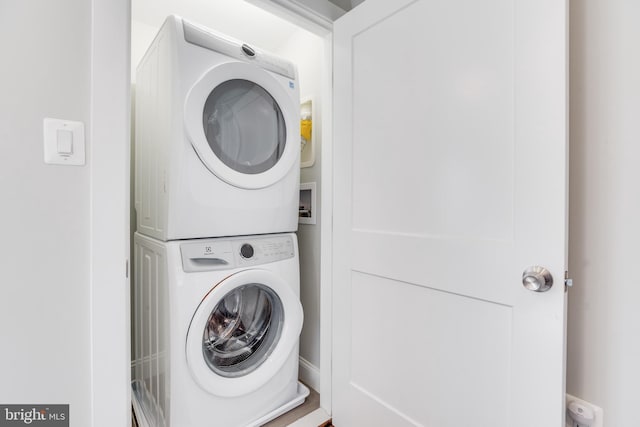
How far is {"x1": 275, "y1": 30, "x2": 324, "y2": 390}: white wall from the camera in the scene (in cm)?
180

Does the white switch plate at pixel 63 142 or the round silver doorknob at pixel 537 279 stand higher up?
the white switch plate at pixel 63 142

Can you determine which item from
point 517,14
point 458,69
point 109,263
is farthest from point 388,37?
point 109,263

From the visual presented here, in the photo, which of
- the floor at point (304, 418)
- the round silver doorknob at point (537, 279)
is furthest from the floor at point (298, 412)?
the round silver doorknob at point (537, 279)

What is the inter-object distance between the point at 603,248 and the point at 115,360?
4.66ft

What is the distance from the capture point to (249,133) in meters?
1.45

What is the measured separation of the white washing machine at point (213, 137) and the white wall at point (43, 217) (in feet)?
1.21

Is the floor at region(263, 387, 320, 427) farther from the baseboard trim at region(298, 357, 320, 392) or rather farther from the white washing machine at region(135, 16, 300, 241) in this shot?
the white washing machine at region(135, 16, 300, 241)

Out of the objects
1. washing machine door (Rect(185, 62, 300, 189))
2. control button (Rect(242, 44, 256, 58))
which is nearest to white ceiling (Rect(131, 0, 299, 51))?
control button (Rect(242, 44, 256, 58))

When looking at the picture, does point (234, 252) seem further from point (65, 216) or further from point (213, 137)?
point (65, 216)

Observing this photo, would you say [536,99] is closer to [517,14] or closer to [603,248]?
[517,14]

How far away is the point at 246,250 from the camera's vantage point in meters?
1.38

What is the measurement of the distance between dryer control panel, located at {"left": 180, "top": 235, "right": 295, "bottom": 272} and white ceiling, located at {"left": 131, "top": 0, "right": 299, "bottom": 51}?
1.37 m

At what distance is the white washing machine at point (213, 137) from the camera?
120 centimetres

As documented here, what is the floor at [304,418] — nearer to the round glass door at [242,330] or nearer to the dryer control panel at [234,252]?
the round glass door at [242,330]
